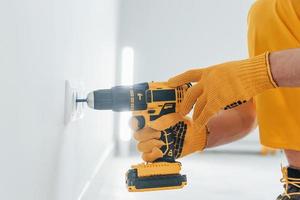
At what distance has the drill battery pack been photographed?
68 cm

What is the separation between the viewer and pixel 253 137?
2.14 metres

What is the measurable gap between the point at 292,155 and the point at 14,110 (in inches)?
27.4

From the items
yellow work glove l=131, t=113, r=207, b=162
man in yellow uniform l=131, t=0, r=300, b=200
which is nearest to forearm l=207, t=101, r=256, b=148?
man in yellow uniform l=131, t=0, r=300, b=200

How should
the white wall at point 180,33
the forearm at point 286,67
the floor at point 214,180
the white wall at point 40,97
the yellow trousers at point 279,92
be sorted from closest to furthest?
the white wall at point 40,97, the forearm at point 286,67, the yellow trousers at point 279,92, the floor at point 214,180, the white wall at point 180,33

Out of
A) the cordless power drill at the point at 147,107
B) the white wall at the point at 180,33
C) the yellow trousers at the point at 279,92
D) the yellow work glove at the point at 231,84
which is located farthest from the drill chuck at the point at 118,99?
the white wall at the point at 180,33

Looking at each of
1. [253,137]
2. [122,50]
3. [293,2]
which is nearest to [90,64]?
[293,2]

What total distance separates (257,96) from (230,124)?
4.2 inches

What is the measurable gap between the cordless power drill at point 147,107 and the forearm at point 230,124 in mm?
227

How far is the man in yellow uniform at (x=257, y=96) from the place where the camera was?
618mm

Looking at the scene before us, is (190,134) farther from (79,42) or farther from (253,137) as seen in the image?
(253,137)

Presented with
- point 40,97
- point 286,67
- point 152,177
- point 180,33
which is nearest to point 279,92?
point 286,67

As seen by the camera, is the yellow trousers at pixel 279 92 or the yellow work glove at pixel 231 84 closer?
the yellow work glove at pixel 231 84

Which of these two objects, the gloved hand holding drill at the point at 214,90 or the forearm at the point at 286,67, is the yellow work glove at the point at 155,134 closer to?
the gloved hand holding drill at the point at 214,90

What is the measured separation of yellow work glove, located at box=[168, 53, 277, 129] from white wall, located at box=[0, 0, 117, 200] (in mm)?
264
